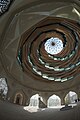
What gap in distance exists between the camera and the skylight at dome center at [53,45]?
2369 cm

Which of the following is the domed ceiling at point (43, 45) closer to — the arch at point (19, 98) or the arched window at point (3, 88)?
the arched window at point (3, 88)

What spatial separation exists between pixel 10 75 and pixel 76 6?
29.3ft

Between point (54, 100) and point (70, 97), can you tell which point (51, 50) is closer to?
point (54, 100)

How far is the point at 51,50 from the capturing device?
2389 cm

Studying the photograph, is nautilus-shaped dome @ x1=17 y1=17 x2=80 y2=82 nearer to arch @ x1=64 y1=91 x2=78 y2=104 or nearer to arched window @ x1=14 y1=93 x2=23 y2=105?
arch @ x1=64 y1=91 x2=78 y2=104

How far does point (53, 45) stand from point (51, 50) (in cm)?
66

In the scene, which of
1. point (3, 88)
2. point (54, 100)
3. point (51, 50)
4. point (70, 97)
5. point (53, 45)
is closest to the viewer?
point (3, 88)

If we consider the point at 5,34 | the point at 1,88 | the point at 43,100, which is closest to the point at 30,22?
the point at 5,34

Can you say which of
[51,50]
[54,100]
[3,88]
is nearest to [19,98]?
[3,88]

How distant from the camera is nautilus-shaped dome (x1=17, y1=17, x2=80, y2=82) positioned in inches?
808

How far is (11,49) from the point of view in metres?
18.5

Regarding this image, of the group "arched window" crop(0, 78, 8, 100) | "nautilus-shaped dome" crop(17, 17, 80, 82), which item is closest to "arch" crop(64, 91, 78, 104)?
"nautilus-shaped dome" crop(17, 17, 80, 82)

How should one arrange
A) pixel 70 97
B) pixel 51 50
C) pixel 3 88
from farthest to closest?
pixel 51 50 → pixel 70 97 → pixel 3 88

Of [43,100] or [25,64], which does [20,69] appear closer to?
[25,64]
